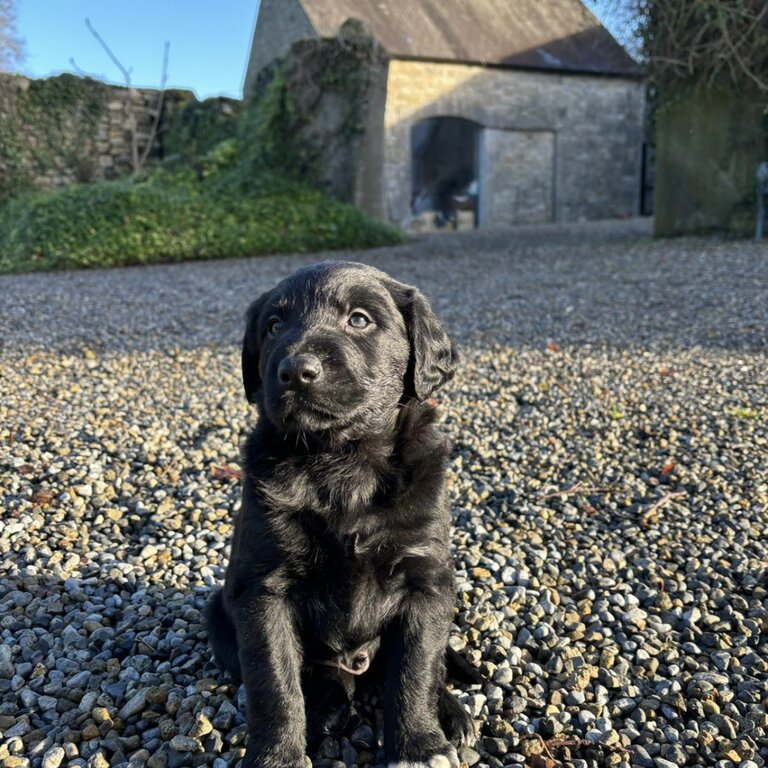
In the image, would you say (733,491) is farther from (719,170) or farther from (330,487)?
(719,170)

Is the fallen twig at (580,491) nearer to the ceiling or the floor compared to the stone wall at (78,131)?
nearer to the floor

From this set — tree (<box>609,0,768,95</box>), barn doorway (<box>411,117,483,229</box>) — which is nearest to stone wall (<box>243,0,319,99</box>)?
barn doorway (<box>411,117,483,229</box>)

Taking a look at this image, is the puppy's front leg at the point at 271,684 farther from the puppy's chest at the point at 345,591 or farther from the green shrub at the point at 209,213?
the green shrub at the point at 209,213

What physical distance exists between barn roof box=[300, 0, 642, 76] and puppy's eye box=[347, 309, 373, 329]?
18.3m

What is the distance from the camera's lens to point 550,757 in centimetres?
207

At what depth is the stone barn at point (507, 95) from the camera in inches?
784

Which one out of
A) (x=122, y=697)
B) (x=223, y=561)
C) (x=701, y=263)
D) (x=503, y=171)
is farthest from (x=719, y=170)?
(x=122, y=697)

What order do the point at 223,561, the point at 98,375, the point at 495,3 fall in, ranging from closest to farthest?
the point at 223,561
the point at 98,375
the point at 495,3

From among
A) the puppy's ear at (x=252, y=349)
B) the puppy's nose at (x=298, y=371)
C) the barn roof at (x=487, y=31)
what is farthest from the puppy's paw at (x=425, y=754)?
the barn roof at (x=487, y=31)

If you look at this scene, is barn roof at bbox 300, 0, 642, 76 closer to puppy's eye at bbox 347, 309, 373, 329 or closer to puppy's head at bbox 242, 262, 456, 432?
puppy's head at bbox 242, 262, 456, 432

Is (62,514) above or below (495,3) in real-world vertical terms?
below

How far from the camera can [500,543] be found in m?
3.30

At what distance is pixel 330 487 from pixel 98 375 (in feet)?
13.8

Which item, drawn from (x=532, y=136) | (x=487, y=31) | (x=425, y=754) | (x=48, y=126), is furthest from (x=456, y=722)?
(x=487, y=31)
